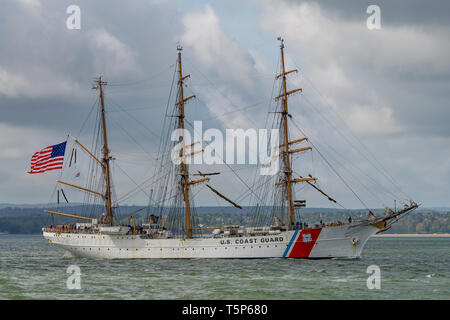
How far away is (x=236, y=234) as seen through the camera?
83.6m

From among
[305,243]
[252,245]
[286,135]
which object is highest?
[286,135]

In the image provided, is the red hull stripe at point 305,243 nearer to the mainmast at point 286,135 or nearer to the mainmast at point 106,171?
the mainmast at point 286,135

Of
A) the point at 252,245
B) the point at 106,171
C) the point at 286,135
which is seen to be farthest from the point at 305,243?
the point at 106,171

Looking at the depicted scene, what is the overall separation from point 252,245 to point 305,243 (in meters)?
6.71

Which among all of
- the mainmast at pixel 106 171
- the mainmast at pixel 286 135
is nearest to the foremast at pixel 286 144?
the mainmast at pixel 286 135

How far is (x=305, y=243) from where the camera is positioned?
7919cm

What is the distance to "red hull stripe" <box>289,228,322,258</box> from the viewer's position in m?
78.9

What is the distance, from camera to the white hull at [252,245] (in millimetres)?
79312

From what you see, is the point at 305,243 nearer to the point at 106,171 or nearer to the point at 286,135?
the point at 286,135

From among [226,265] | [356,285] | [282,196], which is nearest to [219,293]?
[356,285]

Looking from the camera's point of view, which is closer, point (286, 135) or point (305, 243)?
point (305, 243)
